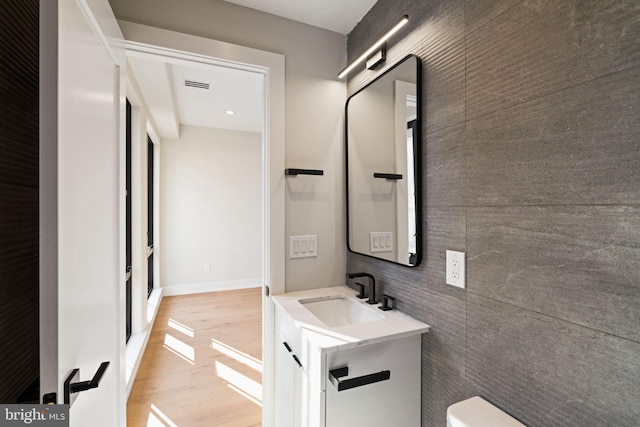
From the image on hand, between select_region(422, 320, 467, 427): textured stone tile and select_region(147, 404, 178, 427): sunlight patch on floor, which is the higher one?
select_region(422, 320, 467, 427): textured stone tile

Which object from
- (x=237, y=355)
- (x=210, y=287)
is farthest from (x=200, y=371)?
(x=210, y=287)

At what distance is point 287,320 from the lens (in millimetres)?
1403

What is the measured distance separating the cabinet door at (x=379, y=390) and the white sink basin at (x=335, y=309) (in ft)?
1.18

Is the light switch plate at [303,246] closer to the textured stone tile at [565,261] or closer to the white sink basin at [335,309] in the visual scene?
the white sink basin at [335,309]

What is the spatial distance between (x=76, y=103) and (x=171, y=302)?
398cm

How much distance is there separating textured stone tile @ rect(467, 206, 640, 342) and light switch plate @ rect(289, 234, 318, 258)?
94 centimetres

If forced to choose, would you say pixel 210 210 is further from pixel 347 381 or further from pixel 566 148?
pixel 566 148

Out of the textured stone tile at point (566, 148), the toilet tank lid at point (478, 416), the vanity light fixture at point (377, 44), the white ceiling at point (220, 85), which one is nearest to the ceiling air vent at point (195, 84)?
the white ceiling at point (220, 85)

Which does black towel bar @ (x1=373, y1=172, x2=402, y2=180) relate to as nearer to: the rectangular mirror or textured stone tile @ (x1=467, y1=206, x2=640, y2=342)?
the rectangular mirror

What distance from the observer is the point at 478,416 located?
2.83 ft

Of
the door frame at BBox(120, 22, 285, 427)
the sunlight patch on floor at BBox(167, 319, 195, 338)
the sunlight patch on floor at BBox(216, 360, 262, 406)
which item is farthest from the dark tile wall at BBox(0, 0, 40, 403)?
the sunlight patch on floor at BBox(167, 319, 195, 338)

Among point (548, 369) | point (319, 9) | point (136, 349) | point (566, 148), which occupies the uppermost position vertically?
point (319, 9)

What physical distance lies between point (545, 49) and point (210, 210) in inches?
182

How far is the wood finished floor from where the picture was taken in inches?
75.7
